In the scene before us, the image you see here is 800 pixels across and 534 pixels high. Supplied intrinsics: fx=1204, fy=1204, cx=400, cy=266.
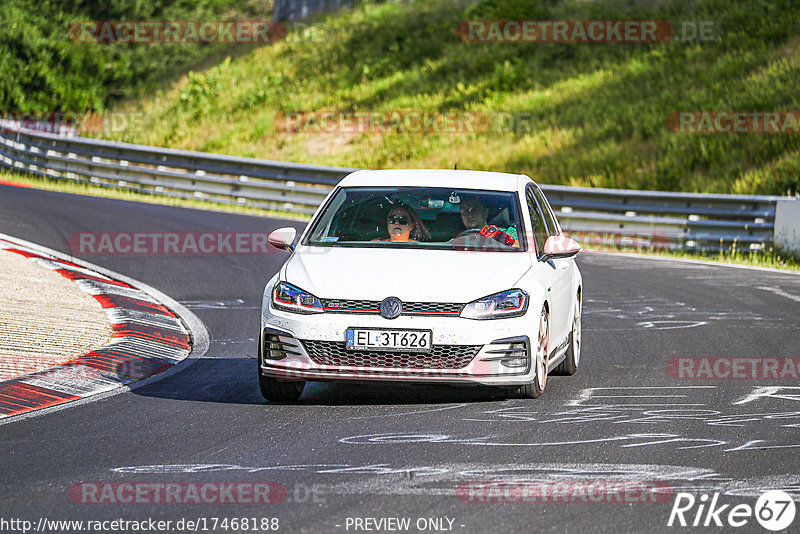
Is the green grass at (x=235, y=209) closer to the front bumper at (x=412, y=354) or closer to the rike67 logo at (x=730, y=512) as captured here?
the front bumper at (x=412, y=354)

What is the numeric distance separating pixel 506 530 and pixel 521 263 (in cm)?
349

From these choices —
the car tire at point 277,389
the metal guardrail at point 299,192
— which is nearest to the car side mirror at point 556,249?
the car tire at point 277,389

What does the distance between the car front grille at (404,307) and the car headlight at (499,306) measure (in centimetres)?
8

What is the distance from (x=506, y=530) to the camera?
16.9 feet

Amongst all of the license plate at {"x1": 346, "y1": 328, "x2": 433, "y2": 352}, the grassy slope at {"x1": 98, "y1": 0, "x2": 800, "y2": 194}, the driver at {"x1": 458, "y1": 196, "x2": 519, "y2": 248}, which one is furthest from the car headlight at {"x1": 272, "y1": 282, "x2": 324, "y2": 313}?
the grassy slope at {"x1": 98, "y1": 0, "x2": 800, "y2": 194}

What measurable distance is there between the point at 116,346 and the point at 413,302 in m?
3.39

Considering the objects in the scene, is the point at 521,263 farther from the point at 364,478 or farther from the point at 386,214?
the point at 364,478

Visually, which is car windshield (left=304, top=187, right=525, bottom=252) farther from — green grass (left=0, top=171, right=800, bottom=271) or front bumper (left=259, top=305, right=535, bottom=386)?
green grass (left=0, top=171, right=800, bottom=271)

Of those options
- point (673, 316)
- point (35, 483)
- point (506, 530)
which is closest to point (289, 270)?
point (35, 483)

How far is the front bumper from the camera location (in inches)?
307

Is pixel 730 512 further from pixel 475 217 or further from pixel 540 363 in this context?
pixel 475 217

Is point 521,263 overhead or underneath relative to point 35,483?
overhead

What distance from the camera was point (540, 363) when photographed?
27.1ft

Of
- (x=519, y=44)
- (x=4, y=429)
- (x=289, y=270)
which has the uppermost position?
(x=519, y=44)
